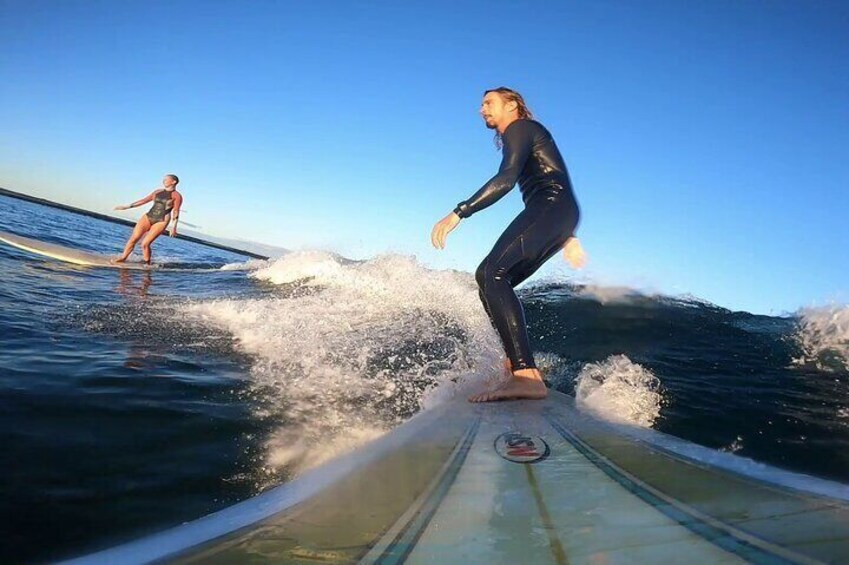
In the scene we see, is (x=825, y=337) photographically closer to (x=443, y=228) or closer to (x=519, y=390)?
(x=519, y=390)

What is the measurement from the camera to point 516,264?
3959 mm

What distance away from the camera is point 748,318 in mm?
9625

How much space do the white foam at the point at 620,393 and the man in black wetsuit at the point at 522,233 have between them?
535 mm

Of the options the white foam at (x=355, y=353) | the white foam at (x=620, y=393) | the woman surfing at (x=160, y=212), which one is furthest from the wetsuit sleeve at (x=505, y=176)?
the woman surfing at (x=160, y=212)

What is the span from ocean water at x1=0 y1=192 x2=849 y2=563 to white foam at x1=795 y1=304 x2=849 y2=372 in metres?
0.04

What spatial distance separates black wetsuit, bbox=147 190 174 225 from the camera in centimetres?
1302

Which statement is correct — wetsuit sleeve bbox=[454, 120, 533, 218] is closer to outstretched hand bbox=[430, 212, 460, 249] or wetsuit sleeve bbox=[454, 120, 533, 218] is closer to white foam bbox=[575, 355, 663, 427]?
outstretched hand bbox=[430, 212, 460, 249]

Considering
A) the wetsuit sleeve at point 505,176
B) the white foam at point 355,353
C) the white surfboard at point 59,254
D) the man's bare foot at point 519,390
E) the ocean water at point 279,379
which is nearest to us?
the ocean water at point 279,379

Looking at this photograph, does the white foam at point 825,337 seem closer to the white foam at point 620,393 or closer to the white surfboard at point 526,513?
the white foam at point 620,393

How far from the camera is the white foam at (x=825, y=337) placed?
6680 mm

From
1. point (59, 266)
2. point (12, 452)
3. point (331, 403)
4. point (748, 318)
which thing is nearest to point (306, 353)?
point (331, 403)

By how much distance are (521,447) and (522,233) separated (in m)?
2.10

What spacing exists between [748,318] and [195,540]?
11066 mm

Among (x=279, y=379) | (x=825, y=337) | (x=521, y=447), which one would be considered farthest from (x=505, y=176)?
(x=825, y=337)
